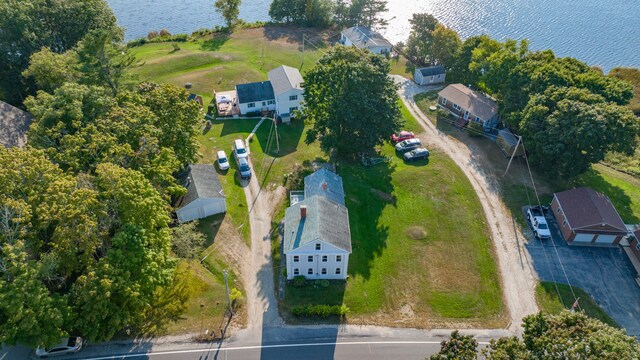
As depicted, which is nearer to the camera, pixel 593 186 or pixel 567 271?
pixel 567 271

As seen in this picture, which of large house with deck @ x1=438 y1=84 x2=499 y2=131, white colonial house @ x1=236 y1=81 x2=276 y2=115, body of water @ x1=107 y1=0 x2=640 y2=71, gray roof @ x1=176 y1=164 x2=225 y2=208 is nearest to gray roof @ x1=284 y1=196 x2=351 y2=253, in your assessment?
gray roof @ x1=176 y1=164 x2=225 y2=208

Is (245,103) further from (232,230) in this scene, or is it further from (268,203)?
(232,230)

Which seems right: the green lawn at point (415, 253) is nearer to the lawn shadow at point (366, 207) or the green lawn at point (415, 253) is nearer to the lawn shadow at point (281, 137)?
the lawn shadow at point (366, 207)

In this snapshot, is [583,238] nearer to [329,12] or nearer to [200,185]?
[200,185]

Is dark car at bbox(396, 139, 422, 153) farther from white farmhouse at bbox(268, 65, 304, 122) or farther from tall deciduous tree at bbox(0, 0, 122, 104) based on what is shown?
tall deciduous tree at bbox(0, 0, 122, 104)

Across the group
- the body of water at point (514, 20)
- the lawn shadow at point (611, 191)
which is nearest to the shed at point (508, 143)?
the lawn shadow at point (611, 191)

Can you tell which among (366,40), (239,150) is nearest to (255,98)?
(239,150)

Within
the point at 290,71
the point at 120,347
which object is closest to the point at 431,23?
the point at 290,71
